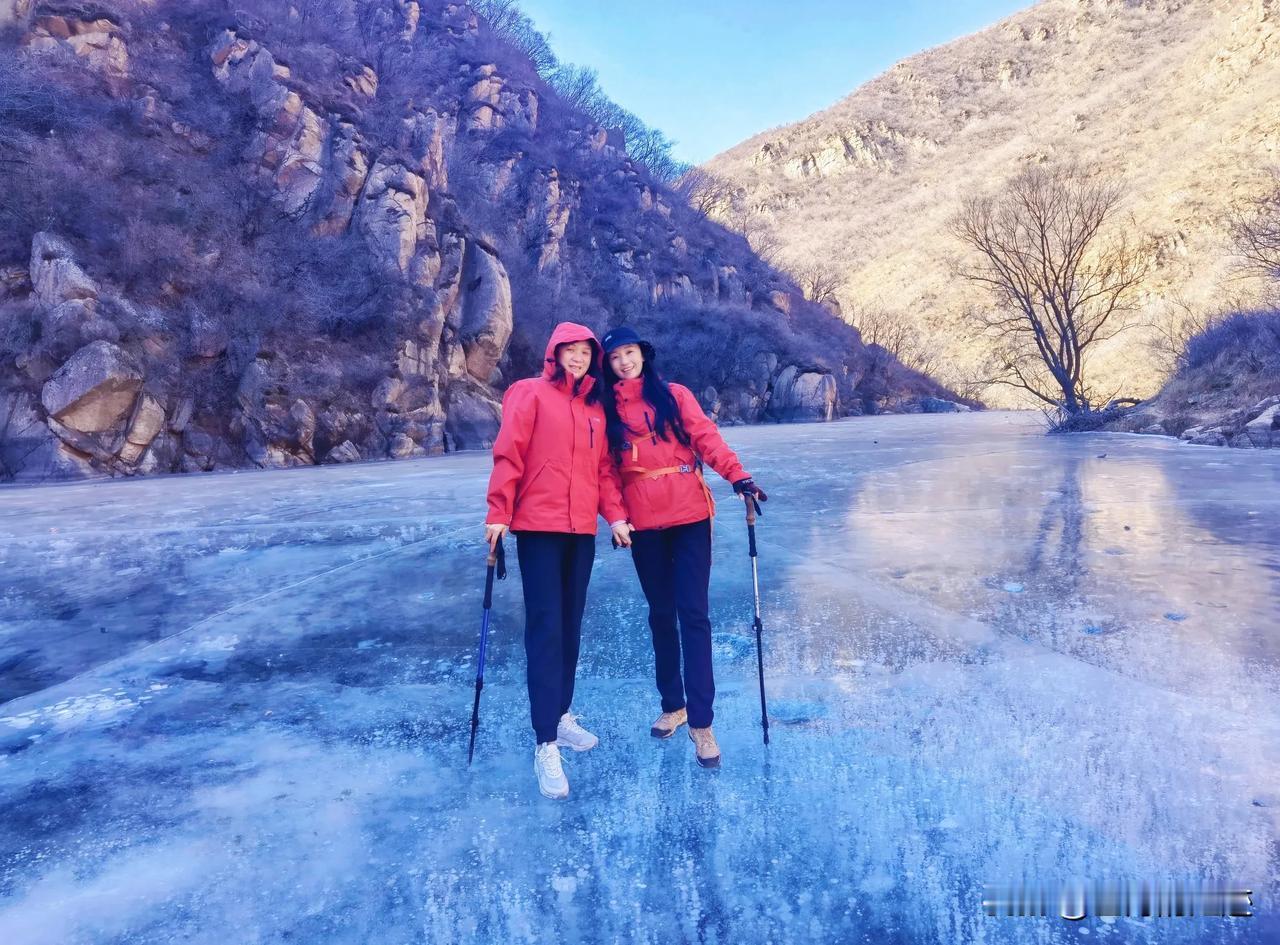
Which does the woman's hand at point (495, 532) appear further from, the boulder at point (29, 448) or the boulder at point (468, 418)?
the boulder at point (468, 418)

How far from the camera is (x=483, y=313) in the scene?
1056 inches

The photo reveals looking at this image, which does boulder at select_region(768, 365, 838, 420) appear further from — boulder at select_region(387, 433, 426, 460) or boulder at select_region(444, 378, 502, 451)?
boulder at select_region(387, 433, 426, 460)

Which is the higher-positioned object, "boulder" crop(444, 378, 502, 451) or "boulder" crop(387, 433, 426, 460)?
"boulder" crop(444, 378, 502, 451)

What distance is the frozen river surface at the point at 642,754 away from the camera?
2.09 m

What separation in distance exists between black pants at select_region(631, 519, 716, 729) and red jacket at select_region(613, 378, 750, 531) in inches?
3.4

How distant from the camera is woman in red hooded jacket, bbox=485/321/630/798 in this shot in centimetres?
294

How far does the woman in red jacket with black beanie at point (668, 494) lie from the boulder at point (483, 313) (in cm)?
2410

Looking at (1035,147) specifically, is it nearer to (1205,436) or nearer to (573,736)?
(1205,436)

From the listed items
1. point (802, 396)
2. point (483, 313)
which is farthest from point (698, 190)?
point (483, 313)

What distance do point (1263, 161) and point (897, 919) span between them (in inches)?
2443

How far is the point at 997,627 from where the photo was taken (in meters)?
4.29

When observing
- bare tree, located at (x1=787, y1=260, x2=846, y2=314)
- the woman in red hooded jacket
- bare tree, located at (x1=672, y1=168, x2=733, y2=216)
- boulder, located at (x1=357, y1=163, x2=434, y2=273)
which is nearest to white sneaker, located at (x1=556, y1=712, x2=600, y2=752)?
the woman in red hooded jacket

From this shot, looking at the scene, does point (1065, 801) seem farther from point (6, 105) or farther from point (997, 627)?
point (6, 105)

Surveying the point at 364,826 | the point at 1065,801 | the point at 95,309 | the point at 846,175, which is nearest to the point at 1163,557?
the point at 1065,801
